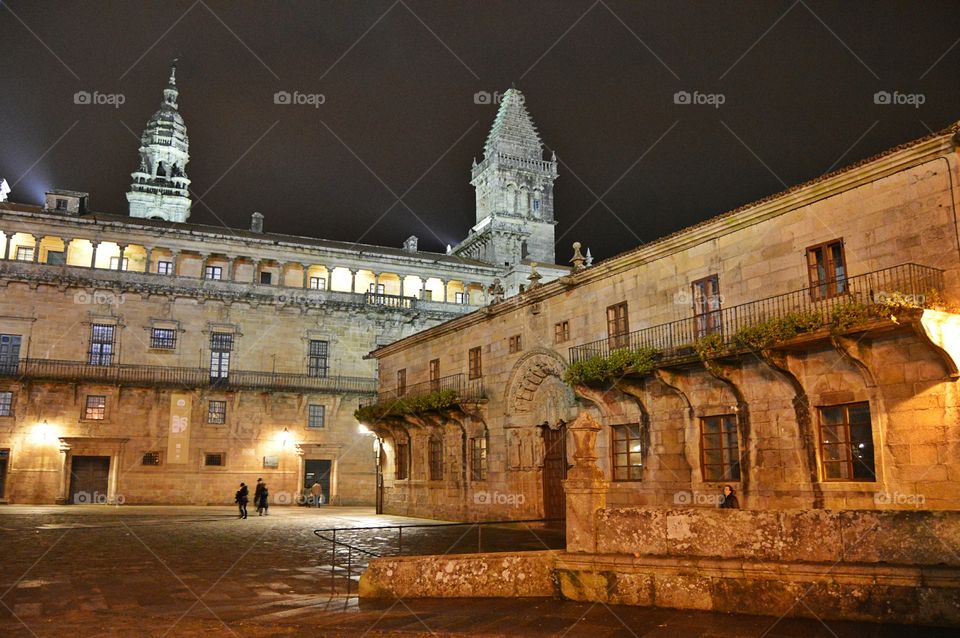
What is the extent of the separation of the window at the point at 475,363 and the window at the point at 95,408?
23330 millimetres

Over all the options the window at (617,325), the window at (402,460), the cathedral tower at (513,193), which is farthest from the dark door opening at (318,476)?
the cathedral tower at (513,193)

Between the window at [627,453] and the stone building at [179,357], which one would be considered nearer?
the window at [627,453]

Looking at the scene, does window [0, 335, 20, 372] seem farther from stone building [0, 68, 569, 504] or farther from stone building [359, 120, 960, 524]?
stone building [359, 120, 960, 524]

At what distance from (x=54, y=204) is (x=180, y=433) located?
16742 millimetres

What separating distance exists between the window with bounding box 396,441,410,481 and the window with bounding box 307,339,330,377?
14343 mm

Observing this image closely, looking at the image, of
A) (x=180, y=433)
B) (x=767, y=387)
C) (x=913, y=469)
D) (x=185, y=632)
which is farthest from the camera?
(x=180, y=433)

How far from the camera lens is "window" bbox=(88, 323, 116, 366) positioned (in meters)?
39.4

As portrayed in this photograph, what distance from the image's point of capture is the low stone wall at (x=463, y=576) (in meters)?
9.54

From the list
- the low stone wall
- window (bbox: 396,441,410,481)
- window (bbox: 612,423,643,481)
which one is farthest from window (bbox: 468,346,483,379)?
the low stone wall

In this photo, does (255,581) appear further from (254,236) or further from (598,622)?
(254,236)

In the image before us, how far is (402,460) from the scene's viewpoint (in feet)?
99.1

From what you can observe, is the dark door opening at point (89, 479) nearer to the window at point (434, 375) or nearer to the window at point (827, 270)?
the window at point (434, 375)

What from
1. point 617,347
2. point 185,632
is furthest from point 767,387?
point 185,632

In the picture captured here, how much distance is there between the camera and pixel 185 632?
24.8ft
